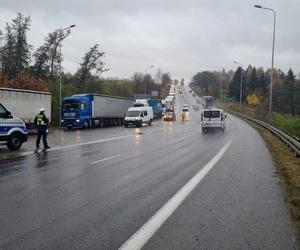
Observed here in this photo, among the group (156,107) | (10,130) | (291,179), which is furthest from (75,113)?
(291,179)

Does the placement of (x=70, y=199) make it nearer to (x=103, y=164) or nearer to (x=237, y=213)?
(x=237, y=213)

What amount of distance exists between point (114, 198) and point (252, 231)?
3.27 metres

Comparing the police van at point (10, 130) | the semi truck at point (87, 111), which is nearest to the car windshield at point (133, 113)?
the semi truck at point (87, 111)

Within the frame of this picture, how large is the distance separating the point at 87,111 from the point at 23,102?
10.8 meters

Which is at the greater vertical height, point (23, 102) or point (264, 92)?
point (264, 92)

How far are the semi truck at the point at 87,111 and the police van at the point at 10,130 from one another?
2162 cm

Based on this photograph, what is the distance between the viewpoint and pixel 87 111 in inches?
1674

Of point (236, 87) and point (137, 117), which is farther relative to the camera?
point (236, 87)

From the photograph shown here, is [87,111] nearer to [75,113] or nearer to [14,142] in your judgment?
[75,113]

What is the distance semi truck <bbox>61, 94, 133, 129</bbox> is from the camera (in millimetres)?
41188

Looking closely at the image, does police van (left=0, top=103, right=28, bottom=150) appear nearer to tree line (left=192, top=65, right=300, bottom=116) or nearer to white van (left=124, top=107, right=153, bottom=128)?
white van (left=124, top=107, right=153, bottom=128)

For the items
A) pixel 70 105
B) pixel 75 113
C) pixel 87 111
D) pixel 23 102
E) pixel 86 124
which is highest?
pixel 23 102

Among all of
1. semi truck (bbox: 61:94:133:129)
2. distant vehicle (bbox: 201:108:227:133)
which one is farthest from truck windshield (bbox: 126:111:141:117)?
distant vehicle (bbox: 201:108:227:133)

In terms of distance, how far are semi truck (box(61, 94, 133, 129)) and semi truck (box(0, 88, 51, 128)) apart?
6086mm
